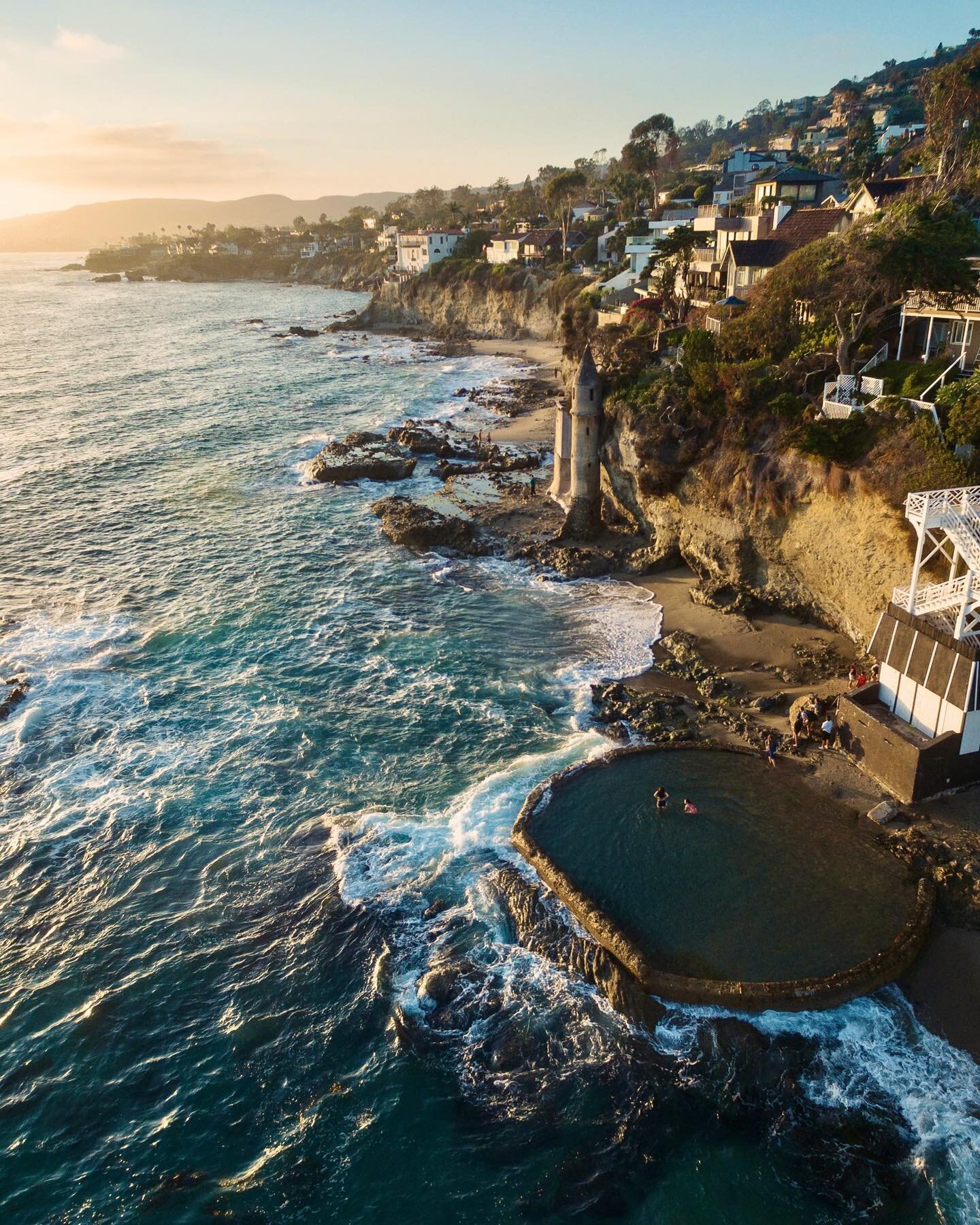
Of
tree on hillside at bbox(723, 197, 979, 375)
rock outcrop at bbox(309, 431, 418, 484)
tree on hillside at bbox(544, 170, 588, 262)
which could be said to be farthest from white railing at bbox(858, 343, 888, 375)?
tree on hillside at bbox(544, 170, 588, 262)

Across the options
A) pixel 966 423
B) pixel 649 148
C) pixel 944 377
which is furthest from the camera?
pixel 649 148

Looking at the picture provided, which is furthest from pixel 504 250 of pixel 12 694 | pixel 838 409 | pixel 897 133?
pixel 12 694

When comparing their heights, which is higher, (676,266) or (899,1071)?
(676,266)

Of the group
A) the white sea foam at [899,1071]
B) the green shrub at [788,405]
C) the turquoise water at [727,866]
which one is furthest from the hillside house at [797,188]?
the white sea foam at [899,1071]

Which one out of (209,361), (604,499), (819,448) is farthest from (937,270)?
(209,361)

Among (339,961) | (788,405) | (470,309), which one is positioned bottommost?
(339,961)

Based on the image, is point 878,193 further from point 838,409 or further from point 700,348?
point 838,409

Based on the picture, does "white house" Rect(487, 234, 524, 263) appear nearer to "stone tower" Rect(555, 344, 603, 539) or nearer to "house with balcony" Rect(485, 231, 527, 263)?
"house with balcony" Rect(485, 231, 527, 263)
